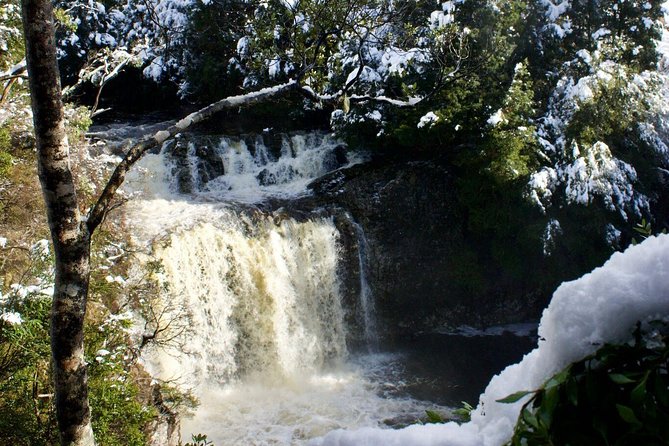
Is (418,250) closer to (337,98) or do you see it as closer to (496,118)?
(496,118)

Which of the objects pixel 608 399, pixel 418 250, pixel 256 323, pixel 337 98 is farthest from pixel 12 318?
pixel 418 250

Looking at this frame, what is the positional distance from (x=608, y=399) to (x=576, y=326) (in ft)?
0.36

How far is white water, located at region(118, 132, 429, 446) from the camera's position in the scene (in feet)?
30.1

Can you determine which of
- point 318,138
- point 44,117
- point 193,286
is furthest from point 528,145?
point 44,117

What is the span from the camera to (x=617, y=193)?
12.0 metres

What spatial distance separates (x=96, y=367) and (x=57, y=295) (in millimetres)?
2722

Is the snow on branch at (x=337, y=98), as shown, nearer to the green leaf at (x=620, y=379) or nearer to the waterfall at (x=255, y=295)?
the green leaf at (x=620, y=379)

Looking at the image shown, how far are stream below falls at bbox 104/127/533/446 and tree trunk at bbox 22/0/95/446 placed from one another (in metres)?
4.60

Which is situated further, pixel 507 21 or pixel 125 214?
pixel 507 21

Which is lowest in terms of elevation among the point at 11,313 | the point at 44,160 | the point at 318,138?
the point at 11,313

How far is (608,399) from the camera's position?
2.41 ft

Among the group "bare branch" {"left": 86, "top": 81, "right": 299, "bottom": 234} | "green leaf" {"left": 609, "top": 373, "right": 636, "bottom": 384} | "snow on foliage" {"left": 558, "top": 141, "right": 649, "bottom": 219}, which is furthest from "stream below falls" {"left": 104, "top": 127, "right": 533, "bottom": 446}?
"green leaf" {"left": 609, "top": 373, "right": 636, "bottom": 384}

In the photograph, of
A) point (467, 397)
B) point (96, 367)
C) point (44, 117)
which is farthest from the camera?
point (467, 397)

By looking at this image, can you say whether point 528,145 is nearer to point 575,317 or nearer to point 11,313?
point 11,313
